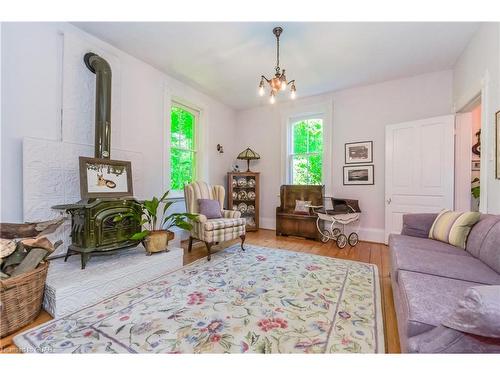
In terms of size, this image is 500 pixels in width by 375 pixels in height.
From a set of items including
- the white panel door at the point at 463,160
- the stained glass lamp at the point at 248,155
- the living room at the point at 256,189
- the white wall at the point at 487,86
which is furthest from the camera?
the stained glass lamp at the point at 248,155

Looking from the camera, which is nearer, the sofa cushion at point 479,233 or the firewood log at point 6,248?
the firewood log at point 6,248

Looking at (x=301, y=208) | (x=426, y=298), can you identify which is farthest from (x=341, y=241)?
(x=426, y=298)

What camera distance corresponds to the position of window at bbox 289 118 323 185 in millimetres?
4508

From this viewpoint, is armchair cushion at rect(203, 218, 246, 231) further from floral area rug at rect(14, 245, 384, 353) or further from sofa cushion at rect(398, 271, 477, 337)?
sofa cushion at rect(398, 271, 477, 337)

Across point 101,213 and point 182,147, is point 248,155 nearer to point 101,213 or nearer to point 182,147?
point 182,147

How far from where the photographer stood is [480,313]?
0.77m

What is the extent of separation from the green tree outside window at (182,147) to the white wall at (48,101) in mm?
358

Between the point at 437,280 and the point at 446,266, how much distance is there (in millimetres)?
301

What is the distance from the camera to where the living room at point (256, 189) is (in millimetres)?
1475

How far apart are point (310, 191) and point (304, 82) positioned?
196cm

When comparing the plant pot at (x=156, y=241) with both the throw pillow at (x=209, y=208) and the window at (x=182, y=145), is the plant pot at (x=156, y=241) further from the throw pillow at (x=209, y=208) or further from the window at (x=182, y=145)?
the window at (x=182, y=145)

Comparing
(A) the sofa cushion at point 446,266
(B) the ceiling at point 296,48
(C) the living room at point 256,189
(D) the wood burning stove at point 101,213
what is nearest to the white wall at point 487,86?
(C) the living room at point 256,189

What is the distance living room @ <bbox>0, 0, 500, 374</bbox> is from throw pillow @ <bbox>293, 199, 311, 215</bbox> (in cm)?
4

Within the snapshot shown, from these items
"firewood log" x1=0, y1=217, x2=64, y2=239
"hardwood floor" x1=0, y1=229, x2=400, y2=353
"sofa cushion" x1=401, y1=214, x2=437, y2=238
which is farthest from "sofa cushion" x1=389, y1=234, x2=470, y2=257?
"firewood log" x1=0, y1=217, x2=64, y2=239
